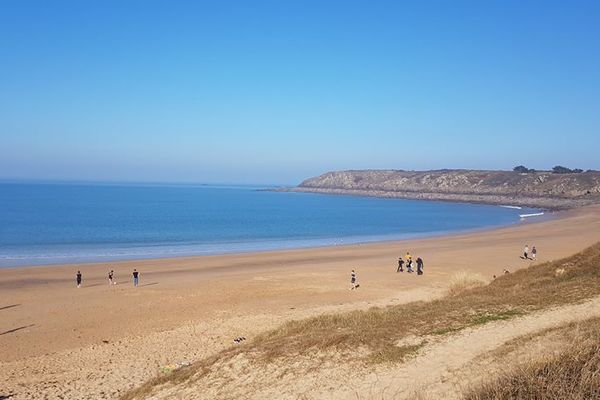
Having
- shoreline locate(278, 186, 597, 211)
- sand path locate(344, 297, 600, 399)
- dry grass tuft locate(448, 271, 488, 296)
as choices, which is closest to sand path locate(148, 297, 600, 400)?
sand path locate(344, 297, 600, 399)

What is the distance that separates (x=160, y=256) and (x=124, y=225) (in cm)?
2592

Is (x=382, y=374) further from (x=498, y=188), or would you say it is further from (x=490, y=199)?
(x=498, y=188)

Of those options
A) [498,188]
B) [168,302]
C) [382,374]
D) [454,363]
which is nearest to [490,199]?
[498,188]

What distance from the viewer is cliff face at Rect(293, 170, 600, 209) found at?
117m

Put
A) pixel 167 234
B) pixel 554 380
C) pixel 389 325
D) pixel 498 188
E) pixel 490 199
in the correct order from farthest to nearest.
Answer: pixel 498 188 → pixel 490 199 → pixel 167 234 → pixel 389 325 → pixel 554 380

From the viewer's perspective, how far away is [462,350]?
9984 millimetres

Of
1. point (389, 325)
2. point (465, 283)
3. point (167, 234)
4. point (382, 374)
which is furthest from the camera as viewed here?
point (167, 234)

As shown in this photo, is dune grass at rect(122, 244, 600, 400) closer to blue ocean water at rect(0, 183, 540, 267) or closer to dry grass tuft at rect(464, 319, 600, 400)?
dry grass tuft at rect(464, 319, 600, 400)

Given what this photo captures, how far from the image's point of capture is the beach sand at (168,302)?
1407cm

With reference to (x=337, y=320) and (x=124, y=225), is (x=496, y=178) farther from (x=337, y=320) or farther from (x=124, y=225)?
(x=337, y=320)

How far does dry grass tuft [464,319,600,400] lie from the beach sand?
943cm

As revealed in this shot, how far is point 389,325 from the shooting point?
38.7 ft

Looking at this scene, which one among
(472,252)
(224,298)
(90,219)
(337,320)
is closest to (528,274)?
(337,320)

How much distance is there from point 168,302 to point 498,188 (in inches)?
5230
